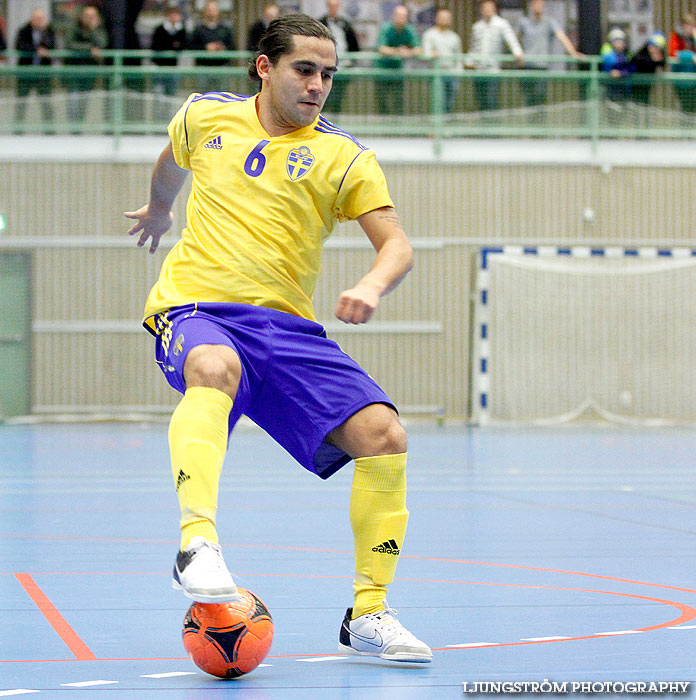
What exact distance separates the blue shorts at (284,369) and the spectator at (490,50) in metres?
15.9

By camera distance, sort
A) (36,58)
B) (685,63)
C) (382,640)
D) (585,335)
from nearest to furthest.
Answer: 1. (382,640)
2. (36,58)
3. (585,335)
4. (685,63)

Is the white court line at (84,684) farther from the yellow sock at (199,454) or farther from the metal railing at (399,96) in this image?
the metal railing at (399,96)

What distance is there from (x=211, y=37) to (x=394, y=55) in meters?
2.97

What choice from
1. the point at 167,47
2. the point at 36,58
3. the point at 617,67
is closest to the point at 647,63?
the point at 617,67

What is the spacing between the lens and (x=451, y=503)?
29.8 ft

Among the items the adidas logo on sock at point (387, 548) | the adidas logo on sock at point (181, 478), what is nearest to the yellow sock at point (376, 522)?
the adidas logo on sock at point (387, 548)

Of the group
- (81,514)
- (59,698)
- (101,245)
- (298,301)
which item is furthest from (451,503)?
(101,245)

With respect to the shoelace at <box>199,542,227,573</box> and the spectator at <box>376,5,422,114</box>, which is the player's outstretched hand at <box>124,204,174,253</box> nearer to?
the shoelace at <box>199,542,227,573</box>

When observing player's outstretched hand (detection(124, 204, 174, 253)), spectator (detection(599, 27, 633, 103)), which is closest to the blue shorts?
player's outstretched hand (detection(124, 204, 174, 253))

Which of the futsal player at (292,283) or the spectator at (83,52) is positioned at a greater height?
the spectator at (83,52)

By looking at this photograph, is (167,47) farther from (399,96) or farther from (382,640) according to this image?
(382,640)

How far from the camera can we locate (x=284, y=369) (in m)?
3.99

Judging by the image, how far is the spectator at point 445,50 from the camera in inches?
769

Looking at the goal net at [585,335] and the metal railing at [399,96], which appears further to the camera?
the goal net at [585,335]
